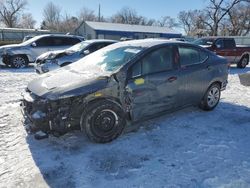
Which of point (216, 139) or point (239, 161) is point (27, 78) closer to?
point (216, 139)

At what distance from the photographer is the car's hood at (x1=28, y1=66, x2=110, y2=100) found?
3902 millimetres

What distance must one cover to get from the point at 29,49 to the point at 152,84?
10.6 metres

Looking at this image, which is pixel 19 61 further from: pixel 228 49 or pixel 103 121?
pixel 103 121

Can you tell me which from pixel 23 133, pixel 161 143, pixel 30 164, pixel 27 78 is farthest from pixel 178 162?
pixel 27 78

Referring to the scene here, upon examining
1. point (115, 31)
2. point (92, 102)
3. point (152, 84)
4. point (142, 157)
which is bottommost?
point (142, 157)

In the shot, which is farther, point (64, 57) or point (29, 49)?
point (29, 49)

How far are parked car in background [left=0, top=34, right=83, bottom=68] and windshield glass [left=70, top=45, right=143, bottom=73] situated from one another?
924 cm

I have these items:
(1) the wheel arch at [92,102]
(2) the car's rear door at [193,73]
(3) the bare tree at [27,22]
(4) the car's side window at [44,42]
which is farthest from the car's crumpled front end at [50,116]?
(3) the bare tree at [27,22]

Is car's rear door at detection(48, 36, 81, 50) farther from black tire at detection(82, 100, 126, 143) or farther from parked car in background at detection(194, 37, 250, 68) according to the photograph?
black tire at detection(82, 100, 126, 143)

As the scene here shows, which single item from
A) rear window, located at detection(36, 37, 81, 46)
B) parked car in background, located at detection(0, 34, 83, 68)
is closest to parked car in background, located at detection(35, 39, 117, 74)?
parked car in background, located at detection(0, 34, 83, 68)

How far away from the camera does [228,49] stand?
13.6 m

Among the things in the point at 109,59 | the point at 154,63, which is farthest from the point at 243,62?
the point at 109,59

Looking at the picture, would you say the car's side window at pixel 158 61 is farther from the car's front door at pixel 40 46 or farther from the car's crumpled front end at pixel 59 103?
the car's front door at pixel 40 46

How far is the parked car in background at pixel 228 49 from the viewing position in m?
13.3
